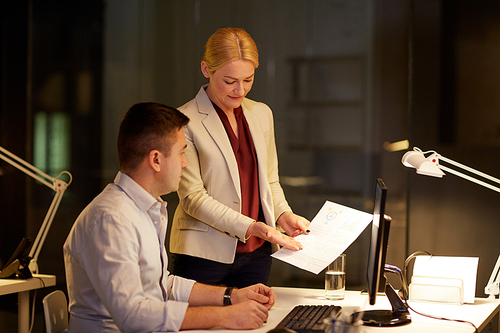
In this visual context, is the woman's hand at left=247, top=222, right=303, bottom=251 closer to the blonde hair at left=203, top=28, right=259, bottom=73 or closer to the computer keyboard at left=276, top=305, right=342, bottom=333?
the computer keyboard at left=276, top=305, right=342, bottom=333

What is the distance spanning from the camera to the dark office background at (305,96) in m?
3.08

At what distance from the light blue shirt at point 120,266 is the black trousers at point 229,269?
434mm

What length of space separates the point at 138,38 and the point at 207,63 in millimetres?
1798

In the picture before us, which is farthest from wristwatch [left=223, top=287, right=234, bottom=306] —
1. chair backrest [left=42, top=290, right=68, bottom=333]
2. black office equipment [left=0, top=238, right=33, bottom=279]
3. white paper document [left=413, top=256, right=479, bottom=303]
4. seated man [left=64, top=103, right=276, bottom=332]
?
black office equipment [left=0, top=238, right=33, bottom=279]

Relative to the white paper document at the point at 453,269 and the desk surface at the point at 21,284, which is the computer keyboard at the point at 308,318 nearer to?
the white paper document at the point at 453,269

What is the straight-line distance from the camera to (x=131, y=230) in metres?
1.47

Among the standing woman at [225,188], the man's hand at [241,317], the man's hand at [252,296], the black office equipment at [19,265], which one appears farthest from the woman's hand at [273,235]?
the black office equipment at [19,265]

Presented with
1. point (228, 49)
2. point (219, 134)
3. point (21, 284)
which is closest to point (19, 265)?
point (21, 284)

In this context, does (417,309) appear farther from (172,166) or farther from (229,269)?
(172,166)

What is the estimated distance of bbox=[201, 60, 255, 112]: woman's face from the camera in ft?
6.84

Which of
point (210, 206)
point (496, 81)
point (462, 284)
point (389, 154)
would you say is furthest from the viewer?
point (389, 154)

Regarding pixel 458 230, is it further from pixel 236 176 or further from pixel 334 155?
pixel 236 176

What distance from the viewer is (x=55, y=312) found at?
165 centimetres

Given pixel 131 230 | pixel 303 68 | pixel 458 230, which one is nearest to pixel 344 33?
pixel 303 68
